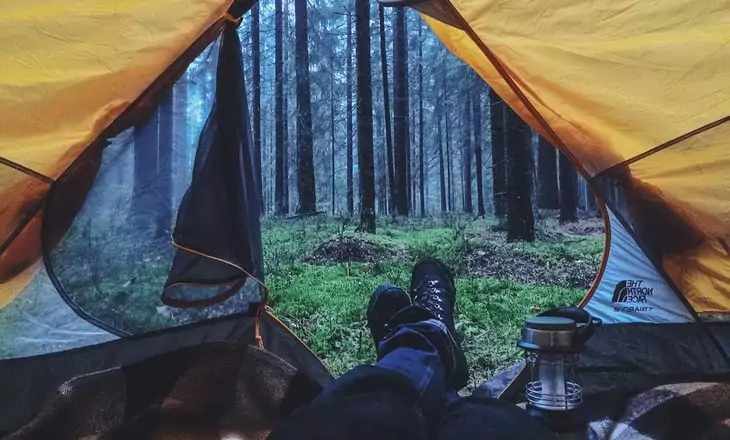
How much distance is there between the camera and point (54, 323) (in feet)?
4.31

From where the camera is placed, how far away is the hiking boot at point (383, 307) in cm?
167

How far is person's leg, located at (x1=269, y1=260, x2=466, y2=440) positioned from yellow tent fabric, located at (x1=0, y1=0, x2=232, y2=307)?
828 millimetres

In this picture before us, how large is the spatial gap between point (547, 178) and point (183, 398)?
2229 mm

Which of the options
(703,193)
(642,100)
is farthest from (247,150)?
(703,193)

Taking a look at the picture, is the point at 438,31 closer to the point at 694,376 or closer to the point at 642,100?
the point at 642,100

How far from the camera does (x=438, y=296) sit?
5.67 feet

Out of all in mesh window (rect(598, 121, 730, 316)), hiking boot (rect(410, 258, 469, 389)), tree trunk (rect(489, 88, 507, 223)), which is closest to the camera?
mesh window (rect(598, 121, 730, 316))

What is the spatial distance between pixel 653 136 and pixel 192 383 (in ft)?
3.85

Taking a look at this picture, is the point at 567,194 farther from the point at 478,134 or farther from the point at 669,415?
the point at 669,415

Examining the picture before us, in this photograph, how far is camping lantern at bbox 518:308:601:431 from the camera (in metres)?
0.99

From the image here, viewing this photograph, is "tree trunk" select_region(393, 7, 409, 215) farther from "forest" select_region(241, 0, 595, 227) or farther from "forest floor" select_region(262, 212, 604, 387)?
"forest floor" select_region(262, 212, 604, 387)

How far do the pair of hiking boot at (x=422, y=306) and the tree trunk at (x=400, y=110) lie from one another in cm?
126

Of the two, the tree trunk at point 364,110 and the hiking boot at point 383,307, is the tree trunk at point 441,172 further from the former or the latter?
the hiking boot at point 383,307

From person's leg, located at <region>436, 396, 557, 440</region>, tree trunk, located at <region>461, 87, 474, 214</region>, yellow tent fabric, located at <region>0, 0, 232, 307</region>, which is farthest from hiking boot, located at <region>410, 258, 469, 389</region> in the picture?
tree trunk, located at <region>461, 87, 474, 214</region>
